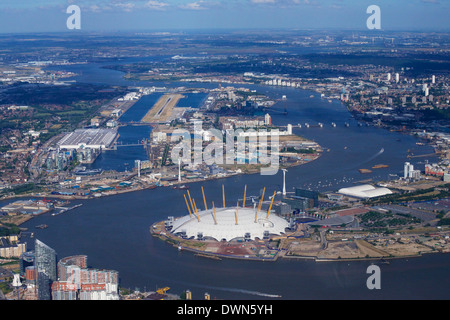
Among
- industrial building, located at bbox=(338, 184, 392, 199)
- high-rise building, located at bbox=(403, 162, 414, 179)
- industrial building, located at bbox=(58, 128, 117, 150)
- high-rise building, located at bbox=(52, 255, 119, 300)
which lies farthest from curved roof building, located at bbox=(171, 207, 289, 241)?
industrial building, located at bbox=(58, 128, 117, 150)

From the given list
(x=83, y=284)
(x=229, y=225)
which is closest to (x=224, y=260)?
(x=229, y=225)

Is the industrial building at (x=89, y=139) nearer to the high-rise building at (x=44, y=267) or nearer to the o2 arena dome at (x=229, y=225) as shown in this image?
the o2 arena dome at (x=229, y=225)

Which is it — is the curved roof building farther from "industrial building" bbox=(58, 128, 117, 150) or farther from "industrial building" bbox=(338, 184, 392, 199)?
"industrial building" bbox=(58, 128, 117, 150)

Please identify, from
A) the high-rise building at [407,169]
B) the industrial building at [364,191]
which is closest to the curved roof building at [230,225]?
the industrial building at [364,191]

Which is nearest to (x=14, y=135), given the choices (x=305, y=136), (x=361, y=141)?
(x=305, y=136)

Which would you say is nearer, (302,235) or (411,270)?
(411,270)
